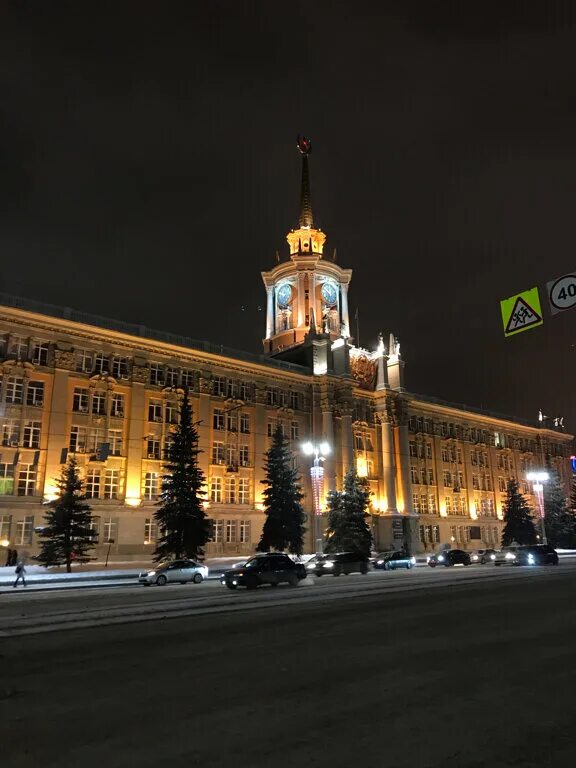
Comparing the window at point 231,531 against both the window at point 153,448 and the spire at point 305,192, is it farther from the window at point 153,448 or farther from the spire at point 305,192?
the spire at point 305,192

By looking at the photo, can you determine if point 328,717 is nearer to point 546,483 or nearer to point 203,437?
point 203,437

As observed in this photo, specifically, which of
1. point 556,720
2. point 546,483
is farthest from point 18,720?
point 546,483

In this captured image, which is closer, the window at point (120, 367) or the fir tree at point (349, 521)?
the window at point (120, 367)

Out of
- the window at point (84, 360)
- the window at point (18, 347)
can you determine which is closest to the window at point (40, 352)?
the window at point (18, 347)

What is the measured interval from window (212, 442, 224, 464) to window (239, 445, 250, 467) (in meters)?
2.14

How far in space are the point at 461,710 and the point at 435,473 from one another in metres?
72.6

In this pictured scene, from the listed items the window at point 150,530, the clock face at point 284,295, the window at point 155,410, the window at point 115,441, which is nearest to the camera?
the window at point 115,441

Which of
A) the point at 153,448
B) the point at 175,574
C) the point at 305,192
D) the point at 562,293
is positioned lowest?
the point at 175,574

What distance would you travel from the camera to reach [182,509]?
142 ft

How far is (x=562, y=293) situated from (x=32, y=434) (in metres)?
41.2

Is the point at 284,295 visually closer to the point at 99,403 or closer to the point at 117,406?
the point at 117,406

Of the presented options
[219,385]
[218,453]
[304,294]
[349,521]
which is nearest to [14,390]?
[218,453]

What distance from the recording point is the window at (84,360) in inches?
1918

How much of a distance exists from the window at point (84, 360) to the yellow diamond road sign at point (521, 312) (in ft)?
134
